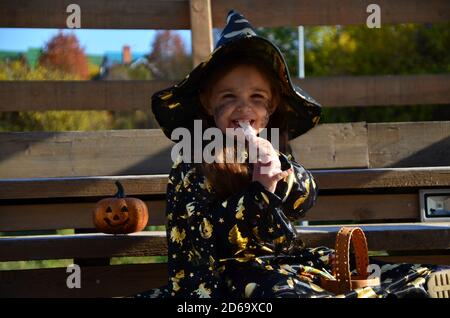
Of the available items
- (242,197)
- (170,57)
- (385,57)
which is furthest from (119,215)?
(170,57)

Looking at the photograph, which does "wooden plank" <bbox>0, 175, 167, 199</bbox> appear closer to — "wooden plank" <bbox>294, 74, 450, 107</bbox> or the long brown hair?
the long brown hair

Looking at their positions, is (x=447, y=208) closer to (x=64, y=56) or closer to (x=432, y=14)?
(x=432, y=14)

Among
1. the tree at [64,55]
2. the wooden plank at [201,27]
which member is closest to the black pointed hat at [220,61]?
the wooden plank at [201,27]

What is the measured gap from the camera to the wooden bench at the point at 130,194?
3.79m

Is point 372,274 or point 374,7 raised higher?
point 374,7

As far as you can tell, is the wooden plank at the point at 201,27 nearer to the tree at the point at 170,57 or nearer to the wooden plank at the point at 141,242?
the wooden plank at the point at 141,242

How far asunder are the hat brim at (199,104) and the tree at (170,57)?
19974 mm

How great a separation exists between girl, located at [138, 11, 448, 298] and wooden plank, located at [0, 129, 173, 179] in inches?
48.9

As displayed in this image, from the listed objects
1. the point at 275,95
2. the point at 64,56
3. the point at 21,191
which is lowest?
the point at 21,191

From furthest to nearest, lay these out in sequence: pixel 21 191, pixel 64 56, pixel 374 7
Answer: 1. pixel 64 56
2. pixel 374 7
3. pixel 21 191

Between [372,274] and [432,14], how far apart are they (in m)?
2.61

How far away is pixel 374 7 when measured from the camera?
5008 millimetres
